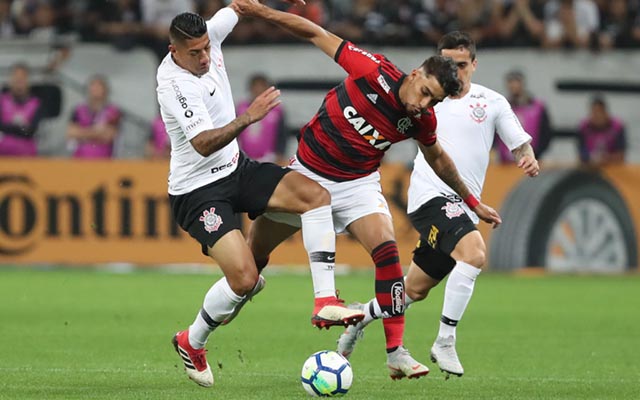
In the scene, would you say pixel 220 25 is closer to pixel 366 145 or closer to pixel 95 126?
pixel 366 145

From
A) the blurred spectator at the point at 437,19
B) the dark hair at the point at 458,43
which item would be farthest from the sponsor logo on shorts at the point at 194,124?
the blurred spectator at the point at 437,19

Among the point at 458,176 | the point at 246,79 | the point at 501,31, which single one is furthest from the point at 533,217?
the point at 458,176

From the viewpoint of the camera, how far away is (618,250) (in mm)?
17891

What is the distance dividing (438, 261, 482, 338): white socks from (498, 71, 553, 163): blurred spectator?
913cm

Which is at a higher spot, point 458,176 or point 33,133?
point 458,176

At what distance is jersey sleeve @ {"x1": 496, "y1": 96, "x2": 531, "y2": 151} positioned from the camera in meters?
9.83

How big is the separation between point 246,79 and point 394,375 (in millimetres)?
11938

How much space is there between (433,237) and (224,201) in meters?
1.73

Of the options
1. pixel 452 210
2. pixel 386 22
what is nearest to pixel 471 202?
pixel 452 210

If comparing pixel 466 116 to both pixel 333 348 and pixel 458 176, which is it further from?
pixel 333 348

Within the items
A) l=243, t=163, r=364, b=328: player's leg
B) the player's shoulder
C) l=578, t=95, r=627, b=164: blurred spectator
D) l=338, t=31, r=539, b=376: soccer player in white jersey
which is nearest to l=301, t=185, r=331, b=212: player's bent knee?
l=243, t=163, r=364, b=328: player's leg

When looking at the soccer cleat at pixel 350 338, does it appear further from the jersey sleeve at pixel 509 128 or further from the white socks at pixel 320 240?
the jersey sleeve at pixel 509 128

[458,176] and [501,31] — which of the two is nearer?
[458,176]

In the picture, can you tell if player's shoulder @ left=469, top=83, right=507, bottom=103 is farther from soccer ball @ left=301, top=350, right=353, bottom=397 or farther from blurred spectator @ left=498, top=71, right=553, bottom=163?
blurred spectator @ left=498, top=71, right=553, bottom=163
